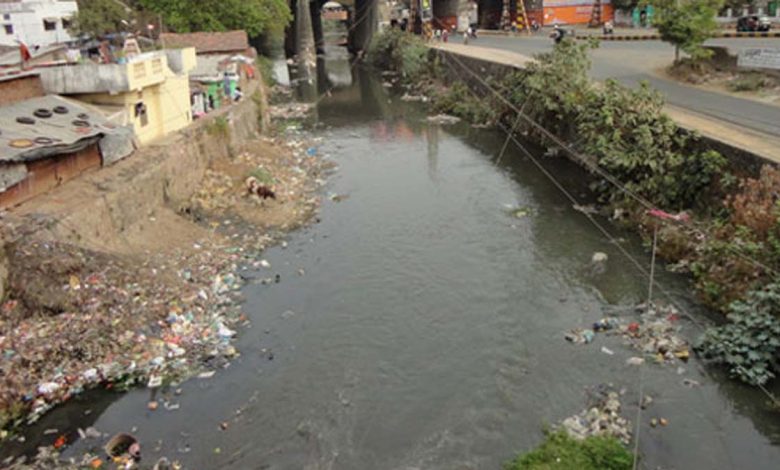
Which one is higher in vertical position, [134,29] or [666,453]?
[134,29]

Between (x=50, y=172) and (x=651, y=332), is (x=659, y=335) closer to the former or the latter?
(x=651, y=332)

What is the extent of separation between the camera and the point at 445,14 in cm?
6081

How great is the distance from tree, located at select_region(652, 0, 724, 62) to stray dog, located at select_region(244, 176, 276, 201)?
14.4 metres

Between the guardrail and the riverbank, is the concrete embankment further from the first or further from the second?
the guardrail

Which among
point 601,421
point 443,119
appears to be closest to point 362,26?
point 443,119

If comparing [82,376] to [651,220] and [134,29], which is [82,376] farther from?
[134,29]

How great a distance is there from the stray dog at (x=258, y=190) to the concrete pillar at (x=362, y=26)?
4297 centimetres

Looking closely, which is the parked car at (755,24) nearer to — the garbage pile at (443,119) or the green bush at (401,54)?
the garbage pile at (443,119)

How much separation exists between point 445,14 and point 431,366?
5487 centimetres

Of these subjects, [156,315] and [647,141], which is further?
[647,141]

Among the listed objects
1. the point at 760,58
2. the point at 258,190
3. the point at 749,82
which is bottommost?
the point at 258,190

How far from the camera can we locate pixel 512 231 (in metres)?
16.2

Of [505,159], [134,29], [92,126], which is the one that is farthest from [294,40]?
[92,126]

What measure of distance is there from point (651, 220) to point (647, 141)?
82.5 inches
